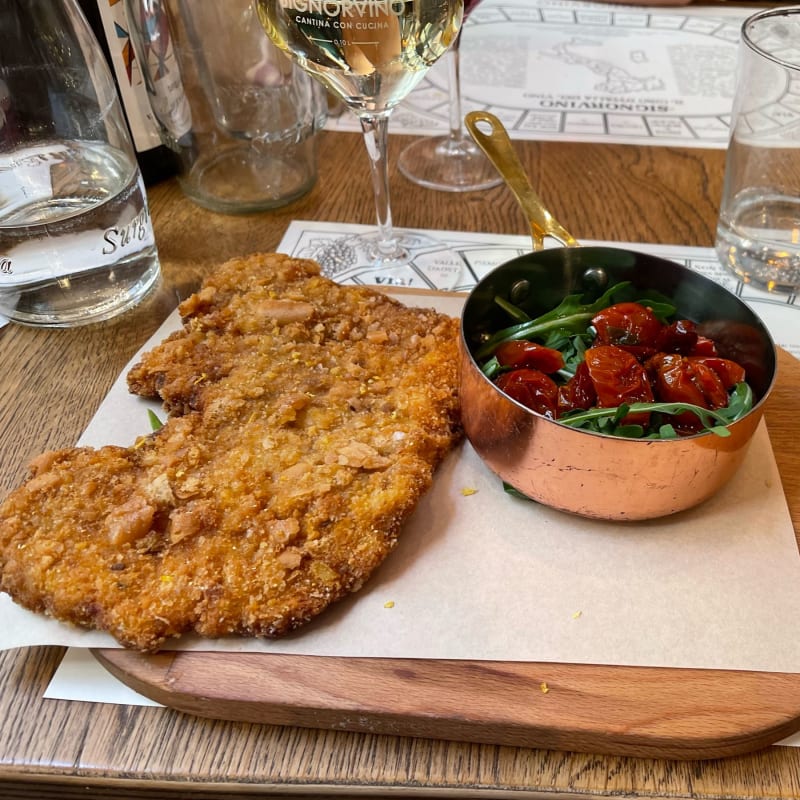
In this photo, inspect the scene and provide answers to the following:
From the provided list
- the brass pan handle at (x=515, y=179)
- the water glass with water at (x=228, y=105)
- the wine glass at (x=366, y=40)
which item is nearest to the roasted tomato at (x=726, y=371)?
the brass pan handle at (x=515, y=179)

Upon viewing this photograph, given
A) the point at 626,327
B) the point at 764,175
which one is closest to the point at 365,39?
the point at 626,327

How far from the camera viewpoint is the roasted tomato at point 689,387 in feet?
2.69

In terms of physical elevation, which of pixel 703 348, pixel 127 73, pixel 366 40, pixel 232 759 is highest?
pixel 366 40

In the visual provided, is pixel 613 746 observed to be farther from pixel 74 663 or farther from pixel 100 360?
pixel 100 360

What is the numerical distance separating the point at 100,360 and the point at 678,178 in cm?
114

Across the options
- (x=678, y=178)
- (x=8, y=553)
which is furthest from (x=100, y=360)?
(x=678, y=178)

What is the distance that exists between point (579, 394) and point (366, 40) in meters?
0.54

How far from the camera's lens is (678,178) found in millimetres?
1531

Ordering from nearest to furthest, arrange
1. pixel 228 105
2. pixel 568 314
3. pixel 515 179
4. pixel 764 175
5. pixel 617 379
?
pixel 617 379, pixel 568 314, pixel 515 179, pixel 764 175, pixel 228 105

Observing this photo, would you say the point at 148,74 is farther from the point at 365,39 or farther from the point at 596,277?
the point at 596,277

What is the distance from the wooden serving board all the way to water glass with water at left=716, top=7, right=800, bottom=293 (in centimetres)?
78

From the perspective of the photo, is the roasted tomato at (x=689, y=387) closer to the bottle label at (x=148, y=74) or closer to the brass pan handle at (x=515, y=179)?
the brass pan handle at (x=515, y=179)

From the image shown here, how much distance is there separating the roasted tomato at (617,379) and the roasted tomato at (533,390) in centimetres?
5

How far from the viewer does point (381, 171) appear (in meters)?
1.22
